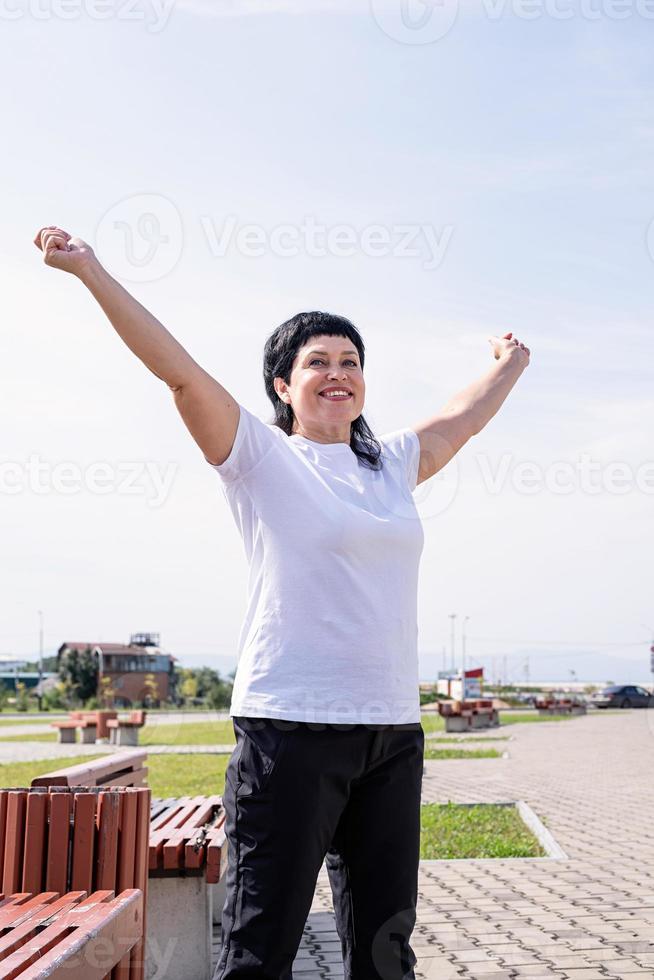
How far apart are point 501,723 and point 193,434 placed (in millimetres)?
26464

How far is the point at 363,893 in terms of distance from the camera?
2.34 metres

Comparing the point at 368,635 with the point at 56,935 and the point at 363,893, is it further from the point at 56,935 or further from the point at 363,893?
the point at 56,935

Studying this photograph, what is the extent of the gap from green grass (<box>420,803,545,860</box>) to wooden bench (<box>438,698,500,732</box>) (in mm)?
13367

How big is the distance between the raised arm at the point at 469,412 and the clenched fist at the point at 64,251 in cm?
100

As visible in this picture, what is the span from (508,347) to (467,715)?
70.6ft

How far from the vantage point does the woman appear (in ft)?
7.27

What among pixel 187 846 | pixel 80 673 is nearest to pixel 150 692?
pixel 80 673

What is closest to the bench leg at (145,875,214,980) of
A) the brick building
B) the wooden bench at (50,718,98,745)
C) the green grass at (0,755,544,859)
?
the green grass at (0,755,544,859)

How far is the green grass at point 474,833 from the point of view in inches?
297

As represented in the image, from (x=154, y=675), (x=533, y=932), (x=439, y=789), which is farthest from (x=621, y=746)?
(x=154, y=675)

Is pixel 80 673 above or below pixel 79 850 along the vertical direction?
above

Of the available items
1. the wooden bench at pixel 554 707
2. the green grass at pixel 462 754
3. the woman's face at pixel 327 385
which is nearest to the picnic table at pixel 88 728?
the green grass at pixel 462 754

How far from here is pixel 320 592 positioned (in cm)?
229

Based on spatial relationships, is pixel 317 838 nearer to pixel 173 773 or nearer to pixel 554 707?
pixel 173 773
